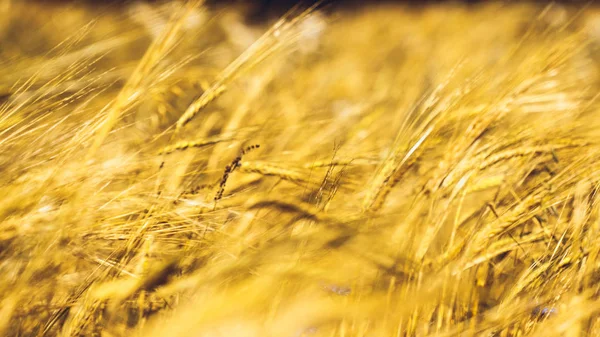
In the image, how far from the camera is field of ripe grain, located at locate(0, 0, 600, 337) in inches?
25.4

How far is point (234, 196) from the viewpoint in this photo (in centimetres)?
81

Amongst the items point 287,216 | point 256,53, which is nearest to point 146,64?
point 256,53

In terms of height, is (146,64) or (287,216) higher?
(146,64)

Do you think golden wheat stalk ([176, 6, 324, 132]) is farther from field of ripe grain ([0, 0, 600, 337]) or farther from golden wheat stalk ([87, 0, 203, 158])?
golden wheat stalk ([87, 0, 203, 158])

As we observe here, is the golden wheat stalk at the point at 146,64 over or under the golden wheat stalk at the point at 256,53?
over

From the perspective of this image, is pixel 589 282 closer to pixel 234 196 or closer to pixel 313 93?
pixel 234 196

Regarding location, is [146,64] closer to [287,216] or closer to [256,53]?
[256,53]

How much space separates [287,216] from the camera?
29.3 inches

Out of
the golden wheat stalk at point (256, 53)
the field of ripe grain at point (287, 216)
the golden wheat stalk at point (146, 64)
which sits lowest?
the field of ripe grain at point (287, 216)

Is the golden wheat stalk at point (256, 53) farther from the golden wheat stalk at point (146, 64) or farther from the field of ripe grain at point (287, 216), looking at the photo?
the golden wheat stalk at point (146, 64)

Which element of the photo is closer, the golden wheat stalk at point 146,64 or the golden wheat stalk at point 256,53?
the golden wheat stalk at point 146,64

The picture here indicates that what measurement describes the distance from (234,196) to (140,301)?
0.20 metres

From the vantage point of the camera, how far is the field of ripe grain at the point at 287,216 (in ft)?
2.12

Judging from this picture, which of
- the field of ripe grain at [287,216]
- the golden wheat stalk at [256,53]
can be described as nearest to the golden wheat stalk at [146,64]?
the field of ripe grain at [287,216]
